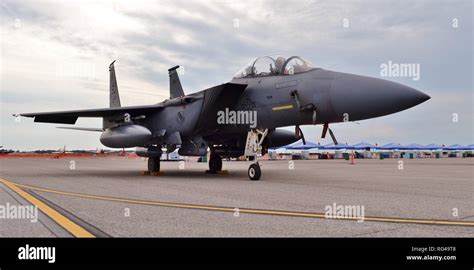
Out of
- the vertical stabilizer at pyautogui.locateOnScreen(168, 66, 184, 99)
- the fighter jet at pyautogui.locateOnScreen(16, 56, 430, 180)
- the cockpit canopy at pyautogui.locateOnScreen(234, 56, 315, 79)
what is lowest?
the fighter jet at pyautogui.locateOnScreen(16, 56, 430, 180)

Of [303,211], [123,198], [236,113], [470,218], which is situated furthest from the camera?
[236,113]

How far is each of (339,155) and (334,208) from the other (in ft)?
203

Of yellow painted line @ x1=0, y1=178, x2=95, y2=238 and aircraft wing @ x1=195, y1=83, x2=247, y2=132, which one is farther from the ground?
aircraft wing @ x1=195, y1=83, x2=247, y2=132

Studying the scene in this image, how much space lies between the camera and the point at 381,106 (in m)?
9.23

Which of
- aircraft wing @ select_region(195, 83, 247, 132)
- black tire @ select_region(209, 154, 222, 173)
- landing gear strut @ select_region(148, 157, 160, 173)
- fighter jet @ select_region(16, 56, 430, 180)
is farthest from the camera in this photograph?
black tire @ select_region(209, 154, 222, 173)

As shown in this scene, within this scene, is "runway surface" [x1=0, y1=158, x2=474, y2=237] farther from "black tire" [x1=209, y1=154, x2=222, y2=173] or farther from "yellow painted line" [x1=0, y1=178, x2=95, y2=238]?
"black tire" [x1=209, y1=154, x2=222, y2=173]

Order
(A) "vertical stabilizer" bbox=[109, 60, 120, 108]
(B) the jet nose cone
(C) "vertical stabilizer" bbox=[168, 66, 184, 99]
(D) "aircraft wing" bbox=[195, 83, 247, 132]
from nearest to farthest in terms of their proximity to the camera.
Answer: (B) the jet nose cone
(D) "aircraft wing" bbox=[195, 83, 247, 132]
(C) "vertical stabilizer" bbox=[168, 66, 184, 99]
(A) "vertical stabilizer" bbox=[109, 60, 120, 108]

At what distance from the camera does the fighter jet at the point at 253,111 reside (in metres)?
9.55

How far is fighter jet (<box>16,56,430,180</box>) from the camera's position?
955 centimetres

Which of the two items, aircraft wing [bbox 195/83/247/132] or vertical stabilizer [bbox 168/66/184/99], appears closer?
aircraft wing [bbox 195/83/247/132]

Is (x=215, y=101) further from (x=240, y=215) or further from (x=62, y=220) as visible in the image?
(x=62, y=220)

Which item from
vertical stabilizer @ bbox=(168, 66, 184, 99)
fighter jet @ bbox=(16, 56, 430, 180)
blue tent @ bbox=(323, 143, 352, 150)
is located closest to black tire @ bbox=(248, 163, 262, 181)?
fighter jet @ bbox=(16, 56, 430, 180)
